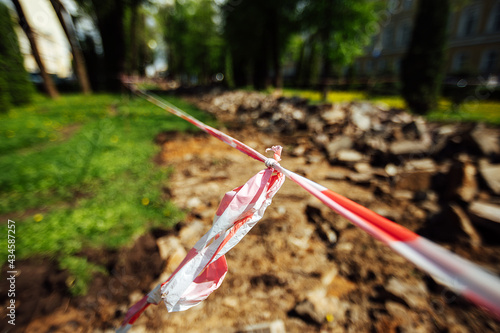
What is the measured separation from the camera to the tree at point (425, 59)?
1014cm

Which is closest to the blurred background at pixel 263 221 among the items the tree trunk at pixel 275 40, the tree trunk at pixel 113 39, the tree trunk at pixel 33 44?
the tree trunk at pixel 33 44

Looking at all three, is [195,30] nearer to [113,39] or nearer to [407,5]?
[113,39]

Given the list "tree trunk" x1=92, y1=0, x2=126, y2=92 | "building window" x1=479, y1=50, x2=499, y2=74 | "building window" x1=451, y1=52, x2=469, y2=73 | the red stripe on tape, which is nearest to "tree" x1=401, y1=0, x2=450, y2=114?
the red stripe on tape

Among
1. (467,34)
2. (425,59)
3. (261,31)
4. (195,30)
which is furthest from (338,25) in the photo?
(195,30)

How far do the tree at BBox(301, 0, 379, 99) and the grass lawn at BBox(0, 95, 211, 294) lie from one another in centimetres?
1134

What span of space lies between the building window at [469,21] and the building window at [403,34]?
18.9ft

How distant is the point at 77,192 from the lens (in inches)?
135

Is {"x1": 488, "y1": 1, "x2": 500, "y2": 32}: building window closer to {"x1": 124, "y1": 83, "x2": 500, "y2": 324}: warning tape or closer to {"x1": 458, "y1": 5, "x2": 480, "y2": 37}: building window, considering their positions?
{"x1": 458, "y1": 5, "x2": 480, "y2": 37}: building window

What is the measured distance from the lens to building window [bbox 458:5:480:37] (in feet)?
74.5

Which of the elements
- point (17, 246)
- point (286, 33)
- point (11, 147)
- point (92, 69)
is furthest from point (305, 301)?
point (92, 69)

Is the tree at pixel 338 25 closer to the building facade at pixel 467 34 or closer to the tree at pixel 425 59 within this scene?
the tree at pixel 425 59

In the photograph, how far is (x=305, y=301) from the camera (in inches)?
77.7

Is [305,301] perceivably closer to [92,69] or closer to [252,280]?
[252,280]

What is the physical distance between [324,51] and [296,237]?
15510 millimetres
